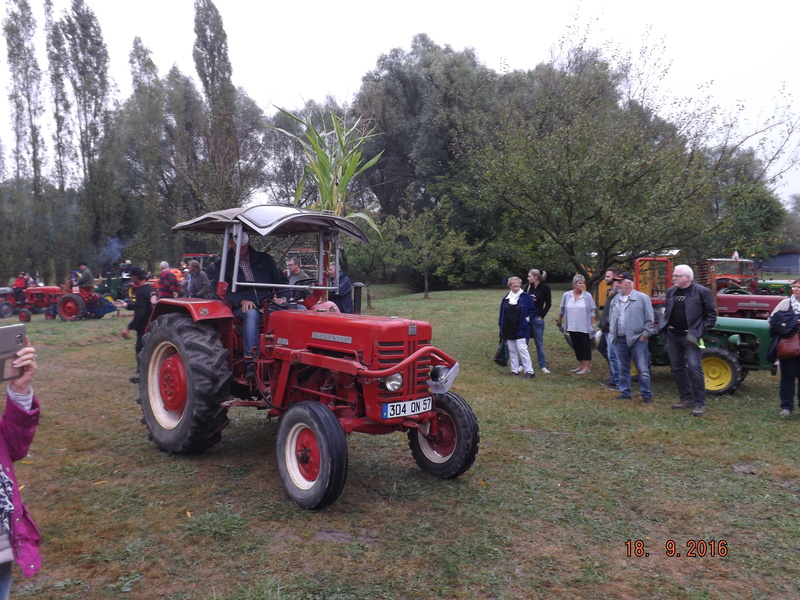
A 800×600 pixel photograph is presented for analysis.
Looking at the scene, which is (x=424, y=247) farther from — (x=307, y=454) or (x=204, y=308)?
(x=307, y=454)

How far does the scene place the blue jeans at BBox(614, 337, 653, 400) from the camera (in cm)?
714

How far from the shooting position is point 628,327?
7.12 m

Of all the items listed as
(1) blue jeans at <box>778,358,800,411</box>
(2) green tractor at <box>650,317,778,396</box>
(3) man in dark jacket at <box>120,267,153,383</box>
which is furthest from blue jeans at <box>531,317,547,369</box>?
(3) man in dark jacket at <box>120,267,153,383</box>

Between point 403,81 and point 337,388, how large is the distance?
92.8 feet

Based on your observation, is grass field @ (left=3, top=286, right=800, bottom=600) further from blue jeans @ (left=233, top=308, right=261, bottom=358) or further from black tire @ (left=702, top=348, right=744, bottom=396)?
blue jeans @ (left=233, top=308, right=261, bottom=358)

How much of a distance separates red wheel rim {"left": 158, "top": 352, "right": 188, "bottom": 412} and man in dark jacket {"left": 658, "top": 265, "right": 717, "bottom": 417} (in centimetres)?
543

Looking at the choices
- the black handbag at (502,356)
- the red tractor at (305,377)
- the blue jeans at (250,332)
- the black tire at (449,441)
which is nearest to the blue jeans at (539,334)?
the black handbag at (502,356)

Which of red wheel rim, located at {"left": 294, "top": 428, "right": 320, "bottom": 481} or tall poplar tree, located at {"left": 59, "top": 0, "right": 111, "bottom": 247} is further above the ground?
tall poplar tree, located at {"left": 59, "top": 0, "right": 111, "bottom": 247}

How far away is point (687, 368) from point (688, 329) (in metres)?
Answer: 0.57

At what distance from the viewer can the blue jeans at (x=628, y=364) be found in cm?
714

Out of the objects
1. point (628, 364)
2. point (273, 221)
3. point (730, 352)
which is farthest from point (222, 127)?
point (730, 352)

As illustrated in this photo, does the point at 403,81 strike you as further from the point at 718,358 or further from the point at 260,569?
the point at 260,569

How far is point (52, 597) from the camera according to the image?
2867 mm

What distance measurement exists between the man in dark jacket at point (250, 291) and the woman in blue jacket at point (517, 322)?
4.35m
